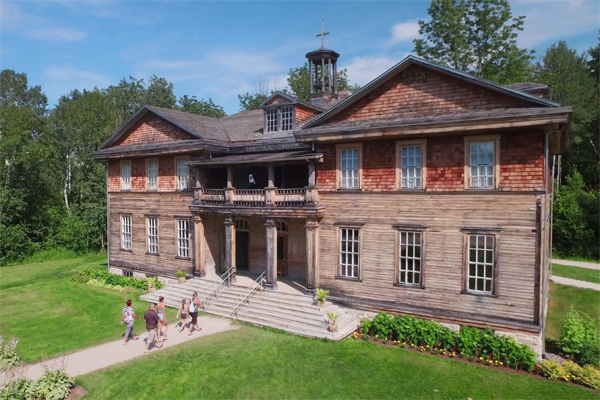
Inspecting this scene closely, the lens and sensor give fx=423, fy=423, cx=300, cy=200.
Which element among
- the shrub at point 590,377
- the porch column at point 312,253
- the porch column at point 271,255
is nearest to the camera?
the shrub at point 590,377

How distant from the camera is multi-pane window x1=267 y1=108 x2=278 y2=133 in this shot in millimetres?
25281

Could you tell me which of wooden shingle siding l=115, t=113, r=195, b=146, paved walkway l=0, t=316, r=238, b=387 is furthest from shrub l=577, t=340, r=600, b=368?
wooden shingle siding l=115, t=113, r=195, b=146

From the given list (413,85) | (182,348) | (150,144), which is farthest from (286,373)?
(150,144)

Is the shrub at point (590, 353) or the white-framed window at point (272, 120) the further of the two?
the white-framed window at point (272, 120)

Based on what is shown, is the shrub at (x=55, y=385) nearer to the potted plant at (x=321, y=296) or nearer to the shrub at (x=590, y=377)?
the potted plant at (x=321, y=296)

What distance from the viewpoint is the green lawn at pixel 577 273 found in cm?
2764

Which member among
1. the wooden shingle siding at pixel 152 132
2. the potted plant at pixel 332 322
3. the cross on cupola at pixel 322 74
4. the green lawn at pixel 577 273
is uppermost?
the cross on cupola at pixel 322 74

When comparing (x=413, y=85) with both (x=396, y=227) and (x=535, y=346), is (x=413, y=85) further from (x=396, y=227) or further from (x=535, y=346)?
(x=535, y=346)

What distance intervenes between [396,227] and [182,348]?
32.7 ft

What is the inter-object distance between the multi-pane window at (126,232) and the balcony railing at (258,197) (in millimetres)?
7599

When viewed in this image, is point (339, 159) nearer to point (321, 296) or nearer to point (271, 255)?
point (271, 255)

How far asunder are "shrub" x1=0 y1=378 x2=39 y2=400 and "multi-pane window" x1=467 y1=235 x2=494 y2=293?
50.8 ft

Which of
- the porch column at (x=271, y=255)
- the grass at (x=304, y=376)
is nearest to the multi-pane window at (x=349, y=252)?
the porch column at (x=271, y=255)

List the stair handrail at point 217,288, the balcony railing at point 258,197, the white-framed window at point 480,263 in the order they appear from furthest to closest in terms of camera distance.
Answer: the stair handrail at point 217,288 < the balcony railing at point 258,197 < the white-framed window at point 480,263
